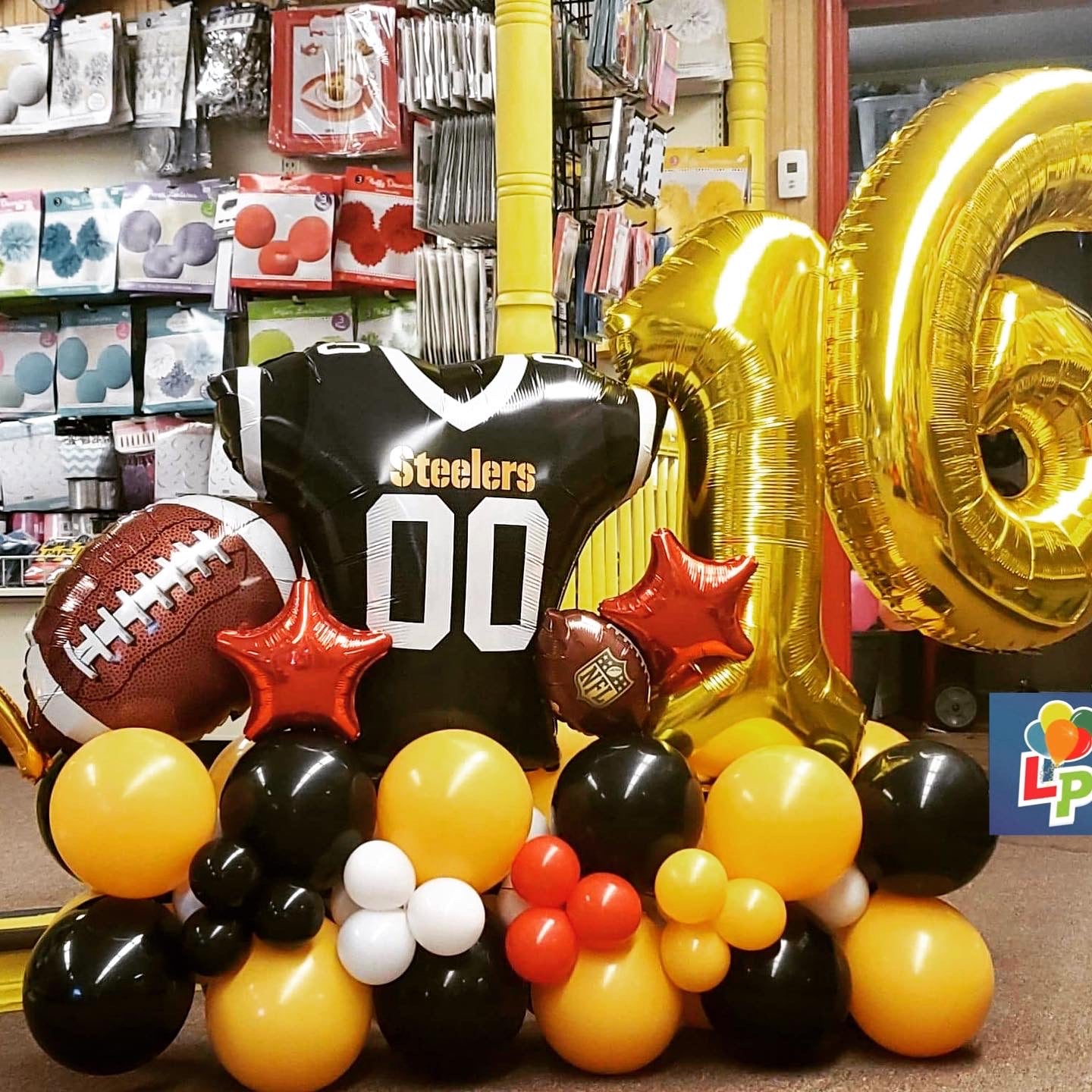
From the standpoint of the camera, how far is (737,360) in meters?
1.63

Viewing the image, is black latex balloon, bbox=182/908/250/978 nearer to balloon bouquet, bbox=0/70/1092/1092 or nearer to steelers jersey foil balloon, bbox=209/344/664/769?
balloon bouquet, bbox=0/70/1092/1092

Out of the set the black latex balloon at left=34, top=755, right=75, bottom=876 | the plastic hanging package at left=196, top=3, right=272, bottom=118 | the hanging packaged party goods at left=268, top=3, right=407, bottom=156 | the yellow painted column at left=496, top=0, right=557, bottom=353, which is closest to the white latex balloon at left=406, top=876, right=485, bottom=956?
the black latex balloon at left=34, top=755, right=75, bottom=876

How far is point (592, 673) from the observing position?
1.47m

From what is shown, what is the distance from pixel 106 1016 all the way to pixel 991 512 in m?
1.16

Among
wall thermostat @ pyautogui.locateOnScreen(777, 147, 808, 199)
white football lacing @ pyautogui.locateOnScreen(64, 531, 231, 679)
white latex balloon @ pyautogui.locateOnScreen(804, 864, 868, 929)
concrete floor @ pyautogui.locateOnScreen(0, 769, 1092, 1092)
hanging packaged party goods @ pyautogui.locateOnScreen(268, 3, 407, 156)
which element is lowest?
concrete floor @ pyautogui.locateOnScreen(0, 769, 1092, 1092)

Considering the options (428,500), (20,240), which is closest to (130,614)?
(428,500)

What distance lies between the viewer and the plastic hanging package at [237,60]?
11.8 ft

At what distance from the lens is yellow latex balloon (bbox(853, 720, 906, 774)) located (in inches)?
64.8

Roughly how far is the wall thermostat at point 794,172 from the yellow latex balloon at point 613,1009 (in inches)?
106

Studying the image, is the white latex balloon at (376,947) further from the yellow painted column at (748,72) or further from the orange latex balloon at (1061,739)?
the yellow painted column at (748,72)

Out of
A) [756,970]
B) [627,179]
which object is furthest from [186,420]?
[756,970]

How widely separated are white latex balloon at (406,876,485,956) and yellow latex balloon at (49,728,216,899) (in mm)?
239

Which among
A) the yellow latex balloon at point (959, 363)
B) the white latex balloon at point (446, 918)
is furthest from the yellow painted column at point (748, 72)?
the white latex balloon at point (446, 918)

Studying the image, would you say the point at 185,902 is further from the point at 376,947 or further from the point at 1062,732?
the point at 1062,732
